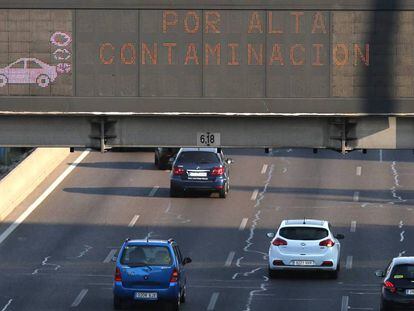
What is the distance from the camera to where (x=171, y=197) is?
172ft

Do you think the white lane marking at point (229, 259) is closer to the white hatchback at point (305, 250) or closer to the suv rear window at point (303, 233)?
the white hatchback at point (305, 250)

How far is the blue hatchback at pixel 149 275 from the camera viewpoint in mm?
33312

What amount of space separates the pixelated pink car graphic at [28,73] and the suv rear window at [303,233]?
9.57m

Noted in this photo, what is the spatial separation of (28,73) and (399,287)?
8841 millimetres

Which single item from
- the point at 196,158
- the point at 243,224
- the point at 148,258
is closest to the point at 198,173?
the point at 196,158

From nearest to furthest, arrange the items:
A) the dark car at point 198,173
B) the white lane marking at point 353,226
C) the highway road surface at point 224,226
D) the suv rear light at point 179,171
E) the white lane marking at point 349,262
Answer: the highway road surface at point 224,226
the white lane marking at point 349,262
the white lane marking at point 353,226
the dark car at point 198,173
the suv rear light at point 179,171

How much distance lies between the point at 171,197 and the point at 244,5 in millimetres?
22193

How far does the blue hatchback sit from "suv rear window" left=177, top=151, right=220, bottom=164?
18.6 metres

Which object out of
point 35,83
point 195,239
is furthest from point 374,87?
point 195,239

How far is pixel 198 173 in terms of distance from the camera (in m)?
51.8

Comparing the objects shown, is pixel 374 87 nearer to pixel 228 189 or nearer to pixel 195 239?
pixel 195 239

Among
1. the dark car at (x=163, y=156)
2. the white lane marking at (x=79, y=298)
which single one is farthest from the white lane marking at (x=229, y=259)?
the dark car at (x=163, y=156)

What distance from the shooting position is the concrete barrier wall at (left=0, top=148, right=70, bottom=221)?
164 feet

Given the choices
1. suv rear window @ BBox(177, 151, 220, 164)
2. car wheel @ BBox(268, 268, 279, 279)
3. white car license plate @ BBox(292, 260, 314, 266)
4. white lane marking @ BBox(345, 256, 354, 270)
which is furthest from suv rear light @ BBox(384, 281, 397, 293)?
suv rear window @ BBox(177, 151, 220, 164)
